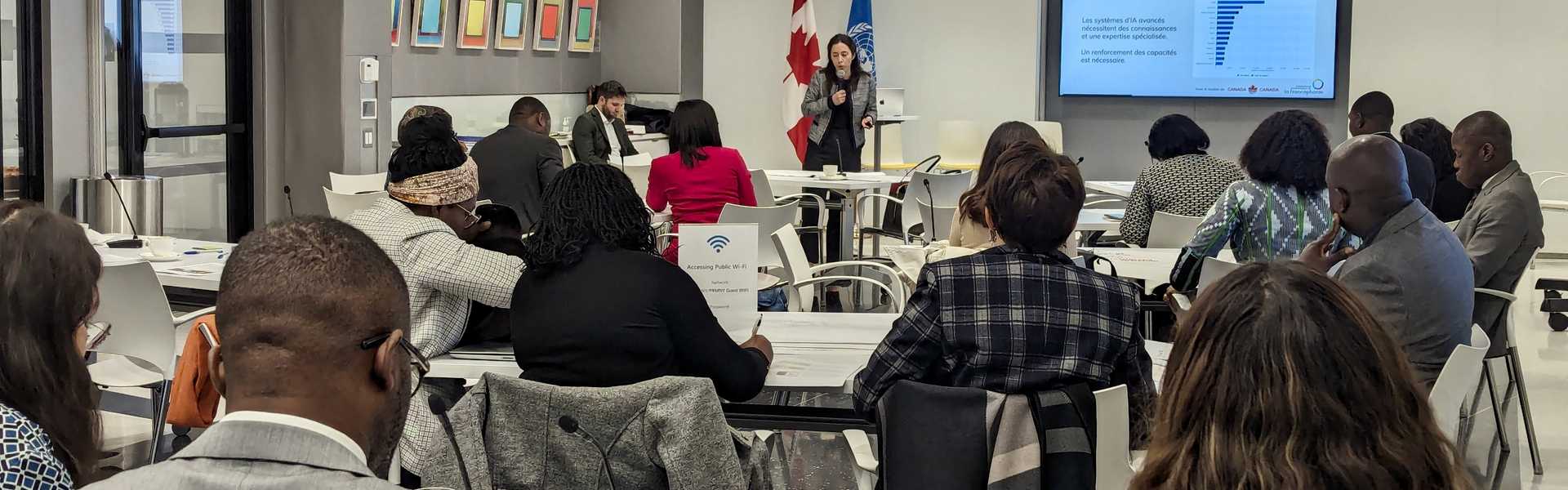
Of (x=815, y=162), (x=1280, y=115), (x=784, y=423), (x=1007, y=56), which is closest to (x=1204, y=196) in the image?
(x=1280, y=115)

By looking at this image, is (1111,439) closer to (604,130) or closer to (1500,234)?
(1500,234)

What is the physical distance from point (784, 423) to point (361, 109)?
588cm

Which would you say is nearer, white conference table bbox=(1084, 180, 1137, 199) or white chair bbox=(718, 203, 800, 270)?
white chair bbox=(718, 203, 800, 270)

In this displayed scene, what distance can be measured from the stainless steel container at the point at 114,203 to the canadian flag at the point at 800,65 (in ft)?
19.6

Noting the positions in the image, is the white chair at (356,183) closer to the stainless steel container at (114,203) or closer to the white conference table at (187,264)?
the stainless steel container at (114,203)

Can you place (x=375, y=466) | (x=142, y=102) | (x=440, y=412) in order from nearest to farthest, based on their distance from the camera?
(x=375, y=466) → (x=440, y=412) → (x=142, y=102)

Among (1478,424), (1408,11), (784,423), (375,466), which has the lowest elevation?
(1478,424)

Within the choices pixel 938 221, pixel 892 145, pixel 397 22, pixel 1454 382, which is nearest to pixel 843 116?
pixel 892 145

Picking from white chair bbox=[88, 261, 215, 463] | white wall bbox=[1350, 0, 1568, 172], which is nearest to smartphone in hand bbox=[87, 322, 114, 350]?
white chair bbox=[88, 261, 215, 463]

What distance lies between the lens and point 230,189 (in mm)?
8375

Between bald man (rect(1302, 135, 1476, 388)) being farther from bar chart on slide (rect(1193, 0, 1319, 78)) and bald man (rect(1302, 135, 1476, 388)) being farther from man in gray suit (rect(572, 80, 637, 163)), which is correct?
bar chart on slide (rect(1193, 0, 1319, 78))

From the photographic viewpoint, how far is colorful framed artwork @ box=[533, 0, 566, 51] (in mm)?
11133

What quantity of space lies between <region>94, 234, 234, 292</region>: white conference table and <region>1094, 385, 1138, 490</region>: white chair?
112 inches

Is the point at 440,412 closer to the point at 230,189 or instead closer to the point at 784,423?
the point at 784,423
